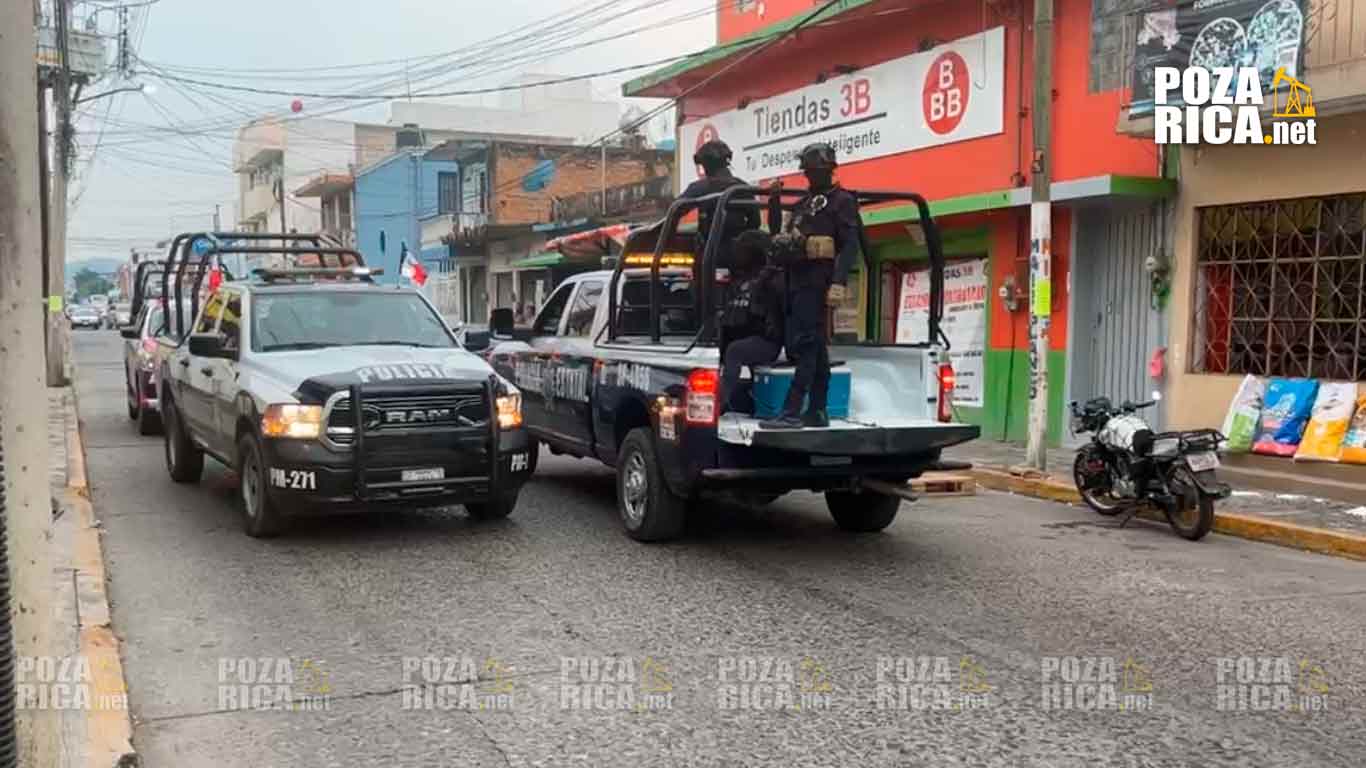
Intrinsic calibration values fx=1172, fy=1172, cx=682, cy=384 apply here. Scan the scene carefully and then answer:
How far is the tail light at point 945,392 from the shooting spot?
8031mm

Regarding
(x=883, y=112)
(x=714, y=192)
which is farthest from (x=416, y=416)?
(x=883, y=112)

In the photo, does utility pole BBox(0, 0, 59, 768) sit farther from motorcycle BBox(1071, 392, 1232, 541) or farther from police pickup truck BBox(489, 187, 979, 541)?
motorcycle BBox(1071, 392, 1232, 541)

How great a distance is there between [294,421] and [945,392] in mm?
4365

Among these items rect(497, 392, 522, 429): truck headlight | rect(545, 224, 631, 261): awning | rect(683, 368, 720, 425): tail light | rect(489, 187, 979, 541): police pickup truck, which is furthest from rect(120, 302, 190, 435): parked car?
rect(545, 224, 631, 261): awning

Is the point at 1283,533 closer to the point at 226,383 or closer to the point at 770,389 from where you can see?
the point at 770,389

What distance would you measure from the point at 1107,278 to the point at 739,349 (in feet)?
23.0

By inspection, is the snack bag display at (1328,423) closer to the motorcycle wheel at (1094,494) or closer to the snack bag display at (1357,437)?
the snack bag display at (1357,437)

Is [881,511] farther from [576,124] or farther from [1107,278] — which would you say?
[576,124]

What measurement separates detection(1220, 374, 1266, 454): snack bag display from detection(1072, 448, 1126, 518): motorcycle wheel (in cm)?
206

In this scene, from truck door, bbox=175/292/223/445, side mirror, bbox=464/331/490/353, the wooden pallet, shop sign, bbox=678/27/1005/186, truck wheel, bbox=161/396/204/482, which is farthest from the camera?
shop sign, bbox=678/27/1005/186

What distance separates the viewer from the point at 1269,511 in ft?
31.6

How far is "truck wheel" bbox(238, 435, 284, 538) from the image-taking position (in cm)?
791

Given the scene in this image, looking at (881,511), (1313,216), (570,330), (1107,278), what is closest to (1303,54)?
(1313,216)

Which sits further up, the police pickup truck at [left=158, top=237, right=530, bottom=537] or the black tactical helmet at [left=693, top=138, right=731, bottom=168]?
the black tactical helmet at [left=693, top=138, right=731, bottom=168]
